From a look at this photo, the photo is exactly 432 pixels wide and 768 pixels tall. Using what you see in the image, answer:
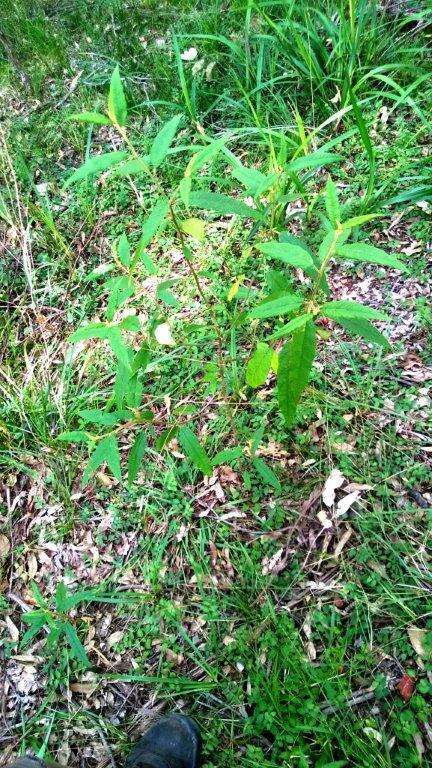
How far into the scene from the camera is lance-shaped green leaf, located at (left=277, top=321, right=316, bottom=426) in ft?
3.91

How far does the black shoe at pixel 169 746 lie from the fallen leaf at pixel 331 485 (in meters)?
0.86

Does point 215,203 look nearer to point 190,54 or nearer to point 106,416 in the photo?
point 106,416

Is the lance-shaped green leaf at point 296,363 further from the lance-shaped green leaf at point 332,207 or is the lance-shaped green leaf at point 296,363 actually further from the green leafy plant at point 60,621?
the green leafy plant at point 60,621

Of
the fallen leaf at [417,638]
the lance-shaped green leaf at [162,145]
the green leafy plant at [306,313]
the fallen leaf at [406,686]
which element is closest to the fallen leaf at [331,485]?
the fallen leaf at [417,638]

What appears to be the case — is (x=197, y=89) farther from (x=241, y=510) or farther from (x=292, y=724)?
(x=292, y=724)

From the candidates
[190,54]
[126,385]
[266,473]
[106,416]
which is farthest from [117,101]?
[190,54]

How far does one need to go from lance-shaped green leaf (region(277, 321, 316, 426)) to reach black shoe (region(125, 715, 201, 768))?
3.86ft

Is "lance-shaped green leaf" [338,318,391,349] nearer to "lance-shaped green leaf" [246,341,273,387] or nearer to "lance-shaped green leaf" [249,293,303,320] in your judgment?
"lance-shaped green leaf" [249,293,303,320]

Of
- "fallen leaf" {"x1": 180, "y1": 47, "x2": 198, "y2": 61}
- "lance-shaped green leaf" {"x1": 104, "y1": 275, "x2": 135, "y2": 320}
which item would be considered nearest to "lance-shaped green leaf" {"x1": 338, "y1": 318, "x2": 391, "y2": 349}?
"lance-shaped green leaf" {"x1": 104, "y1": 275, "x2": 135, "y2": 320}

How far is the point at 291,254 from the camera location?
120cm

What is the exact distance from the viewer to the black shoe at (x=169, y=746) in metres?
1.61

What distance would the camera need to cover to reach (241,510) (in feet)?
6.45

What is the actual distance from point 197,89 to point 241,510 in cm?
Answer: 237

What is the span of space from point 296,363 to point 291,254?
0.26 meters
